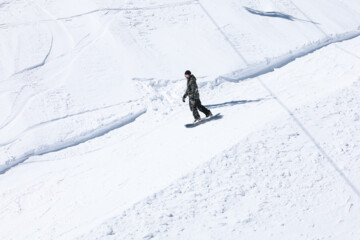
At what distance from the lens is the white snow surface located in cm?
727

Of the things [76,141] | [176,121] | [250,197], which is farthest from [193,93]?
[76,141]

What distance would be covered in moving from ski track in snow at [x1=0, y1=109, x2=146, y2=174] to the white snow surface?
3 cm

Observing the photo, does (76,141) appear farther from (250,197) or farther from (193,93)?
(250,197)

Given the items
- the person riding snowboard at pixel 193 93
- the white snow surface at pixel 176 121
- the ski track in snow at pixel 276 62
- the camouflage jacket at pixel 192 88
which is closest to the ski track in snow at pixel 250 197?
the white snow surface at pixel 176 121

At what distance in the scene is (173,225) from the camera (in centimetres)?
688

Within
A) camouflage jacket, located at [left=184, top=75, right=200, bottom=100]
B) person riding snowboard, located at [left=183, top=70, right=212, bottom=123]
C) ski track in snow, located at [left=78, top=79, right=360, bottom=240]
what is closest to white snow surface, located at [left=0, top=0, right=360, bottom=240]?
ski track in snow, located at [left=78, top=79, right=360, bottom=240]

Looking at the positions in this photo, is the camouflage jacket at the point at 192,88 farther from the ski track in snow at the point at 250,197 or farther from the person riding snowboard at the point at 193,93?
the ski track in snow at the point at 250,197

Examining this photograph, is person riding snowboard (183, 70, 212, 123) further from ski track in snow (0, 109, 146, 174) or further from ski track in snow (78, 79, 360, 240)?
ski track in snow (0, 109, 146, 174)

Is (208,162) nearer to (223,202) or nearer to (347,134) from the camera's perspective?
(223,202)

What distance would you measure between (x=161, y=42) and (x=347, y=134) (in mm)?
7705

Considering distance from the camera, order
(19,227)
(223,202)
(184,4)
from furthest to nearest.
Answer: (184,4)
(19,227)
(223,202)

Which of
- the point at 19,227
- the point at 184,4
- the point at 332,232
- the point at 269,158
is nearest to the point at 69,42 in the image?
the point at 184,4

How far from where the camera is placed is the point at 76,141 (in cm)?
1077

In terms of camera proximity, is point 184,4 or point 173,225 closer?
point 173,225
